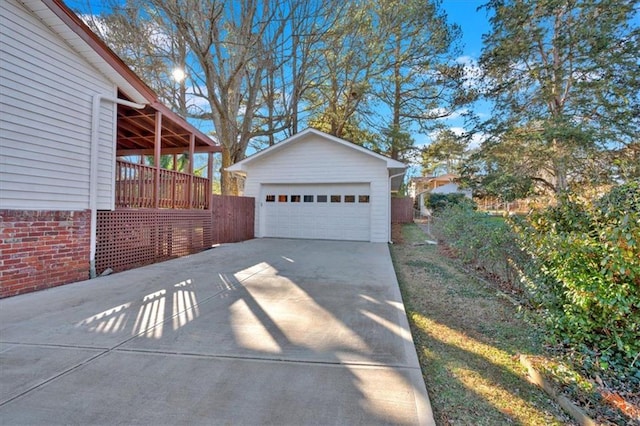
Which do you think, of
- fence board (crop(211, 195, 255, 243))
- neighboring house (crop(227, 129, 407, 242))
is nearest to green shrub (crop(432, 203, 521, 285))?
neighboring house (crop(227, 129, 407, 242))

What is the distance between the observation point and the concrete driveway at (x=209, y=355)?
81.6 inches

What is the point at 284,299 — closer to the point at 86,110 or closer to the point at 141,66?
the point at 86,110

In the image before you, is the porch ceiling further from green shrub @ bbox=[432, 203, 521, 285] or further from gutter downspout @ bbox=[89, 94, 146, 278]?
green shrub @ bbox=[432, 203, 521, 285]

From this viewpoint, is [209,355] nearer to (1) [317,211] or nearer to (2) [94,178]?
(2) [94,178]

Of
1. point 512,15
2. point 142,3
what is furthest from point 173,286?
point 512,15

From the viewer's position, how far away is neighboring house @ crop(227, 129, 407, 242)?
11.7 metres

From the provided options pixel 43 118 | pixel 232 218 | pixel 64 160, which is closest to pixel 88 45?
pixel 43 118

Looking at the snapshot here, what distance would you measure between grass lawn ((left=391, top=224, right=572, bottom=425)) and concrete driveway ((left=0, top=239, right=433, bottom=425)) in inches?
8.8

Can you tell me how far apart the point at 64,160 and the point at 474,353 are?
6743 millimetres

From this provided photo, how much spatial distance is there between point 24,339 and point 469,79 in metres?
17.6

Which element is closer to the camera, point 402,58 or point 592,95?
point 592,95

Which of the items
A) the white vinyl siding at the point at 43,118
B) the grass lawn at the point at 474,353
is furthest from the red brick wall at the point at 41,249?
the grass lawn at the point at 474,353

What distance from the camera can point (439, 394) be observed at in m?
2.39

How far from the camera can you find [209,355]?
2.83m
